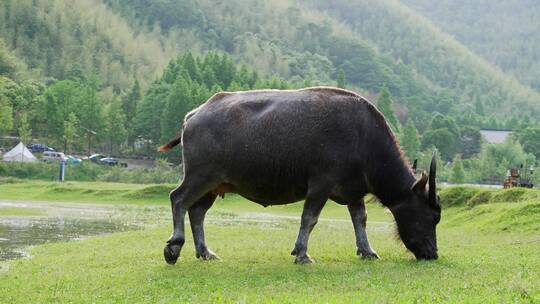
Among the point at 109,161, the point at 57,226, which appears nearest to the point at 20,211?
the point at 57,226

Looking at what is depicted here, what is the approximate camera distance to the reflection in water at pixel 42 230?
685 inches

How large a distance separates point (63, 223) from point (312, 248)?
13.7 metres

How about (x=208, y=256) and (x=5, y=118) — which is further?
(x=5, y=118)

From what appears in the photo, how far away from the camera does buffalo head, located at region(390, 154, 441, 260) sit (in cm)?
1218

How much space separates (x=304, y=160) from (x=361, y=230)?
1.94 metres

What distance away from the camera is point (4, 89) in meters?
80.2

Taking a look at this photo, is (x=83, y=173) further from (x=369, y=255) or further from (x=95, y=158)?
(x=369, y=255)

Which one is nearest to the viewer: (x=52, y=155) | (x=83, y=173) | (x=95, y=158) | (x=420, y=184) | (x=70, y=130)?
(x=420, y=184)

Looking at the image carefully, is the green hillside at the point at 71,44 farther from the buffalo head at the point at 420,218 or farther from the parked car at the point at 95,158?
the buffalo head at the point at 420,218

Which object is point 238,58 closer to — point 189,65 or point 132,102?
point 189,65

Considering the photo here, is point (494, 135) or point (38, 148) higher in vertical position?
point (38, 148)

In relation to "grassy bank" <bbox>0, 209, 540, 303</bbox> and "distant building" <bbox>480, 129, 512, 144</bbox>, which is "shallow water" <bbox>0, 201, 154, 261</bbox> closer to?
"grassy bank" <bbox>0, 209, 540, 303</bbox>

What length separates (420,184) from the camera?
12.2 m

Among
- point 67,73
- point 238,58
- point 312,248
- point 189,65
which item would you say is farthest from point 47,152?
point 238,58
